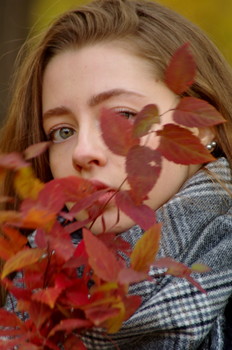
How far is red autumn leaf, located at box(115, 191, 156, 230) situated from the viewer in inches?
32.0

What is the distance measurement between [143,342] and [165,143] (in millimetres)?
676

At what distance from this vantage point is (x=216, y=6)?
4.18 m

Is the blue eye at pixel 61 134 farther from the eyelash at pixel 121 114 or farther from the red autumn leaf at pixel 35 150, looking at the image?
the red autumn leaf at pixel 35 150

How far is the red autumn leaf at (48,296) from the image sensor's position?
0.81 meters

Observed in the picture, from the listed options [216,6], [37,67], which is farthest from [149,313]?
[216,6]

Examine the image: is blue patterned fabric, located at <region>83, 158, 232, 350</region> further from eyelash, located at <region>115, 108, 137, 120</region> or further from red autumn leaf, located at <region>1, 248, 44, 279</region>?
red autumn leaf, located at <region>1, 248, 44, 279</region>

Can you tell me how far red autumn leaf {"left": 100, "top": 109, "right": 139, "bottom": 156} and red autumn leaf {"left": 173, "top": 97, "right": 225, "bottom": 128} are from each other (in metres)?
0.06

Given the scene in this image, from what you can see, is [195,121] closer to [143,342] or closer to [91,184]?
[91,184]

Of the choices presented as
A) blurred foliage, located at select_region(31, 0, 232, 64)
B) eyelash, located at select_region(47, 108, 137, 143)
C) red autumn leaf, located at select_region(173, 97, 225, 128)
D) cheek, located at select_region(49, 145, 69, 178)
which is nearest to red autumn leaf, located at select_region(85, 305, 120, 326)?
red autumn leaf, located at select_region(173, 97, 225, 128)

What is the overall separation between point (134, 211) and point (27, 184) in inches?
5.2

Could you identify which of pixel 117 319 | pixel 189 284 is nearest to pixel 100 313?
pixel 117 319

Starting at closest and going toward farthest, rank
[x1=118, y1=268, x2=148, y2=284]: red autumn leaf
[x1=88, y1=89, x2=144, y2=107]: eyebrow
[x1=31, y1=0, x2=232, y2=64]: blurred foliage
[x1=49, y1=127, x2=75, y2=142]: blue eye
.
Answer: [x1=118, y1=268, x2=148, y2=284]: red autumn leaf < [x1=88, y1=89, x2=144, y2=107]: eyebrow < [x1=49, y1=127, x2=75, y2=142]: blue eye < [x1=31, y1=0, x2=232, y2=64]: blurred foliage

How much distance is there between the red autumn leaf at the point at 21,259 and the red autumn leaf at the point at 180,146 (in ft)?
0.63

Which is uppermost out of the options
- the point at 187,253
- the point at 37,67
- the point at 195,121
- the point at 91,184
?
the point at 195,121
